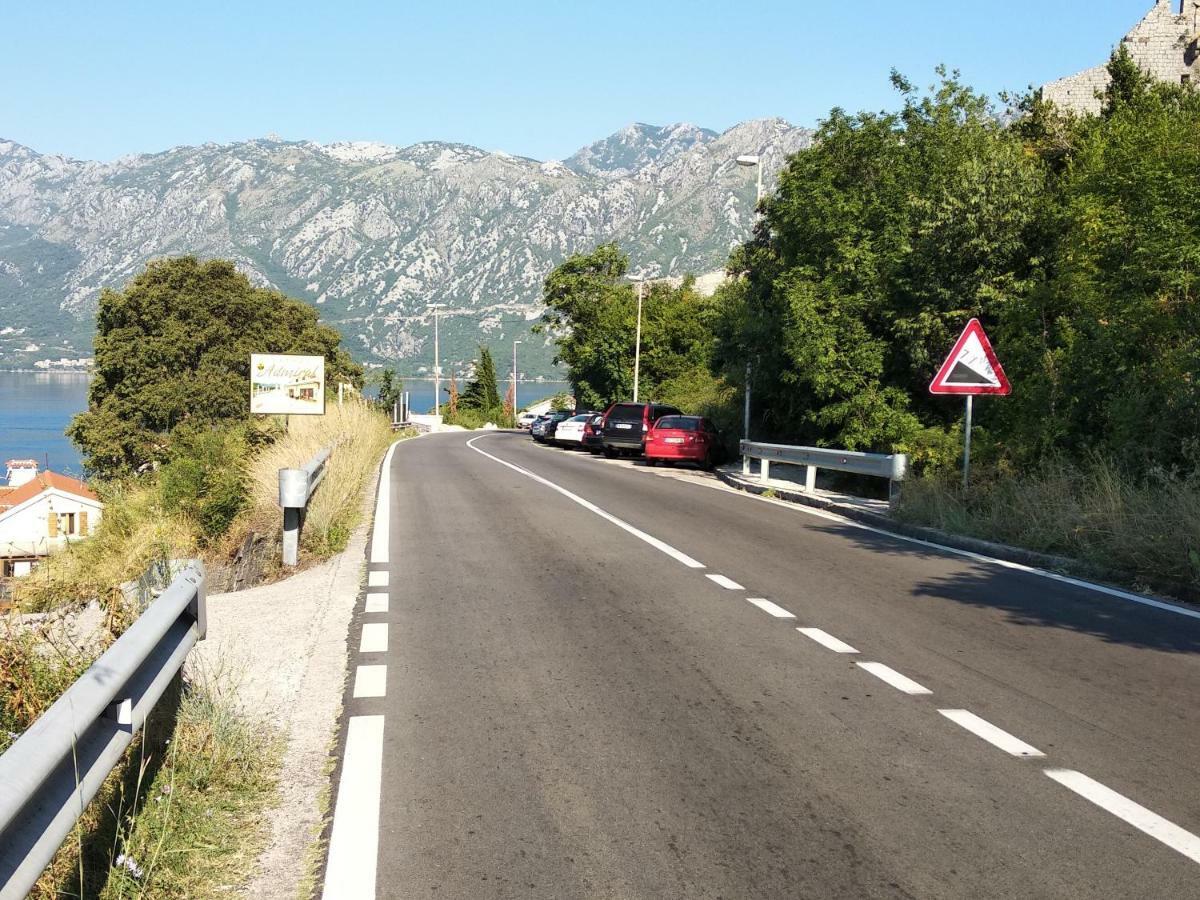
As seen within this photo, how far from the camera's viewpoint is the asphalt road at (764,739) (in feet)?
12.9

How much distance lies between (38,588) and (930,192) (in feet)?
67.0

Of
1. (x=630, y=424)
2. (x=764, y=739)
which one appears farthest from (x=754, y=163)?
(x=764, y=739)

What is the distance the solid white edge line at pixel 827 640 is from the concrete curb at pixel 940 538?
4.39 metres

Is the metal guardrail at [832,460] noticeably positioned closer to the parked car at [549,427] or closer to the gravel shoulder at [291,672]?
the gravel shoulder at [291,672]

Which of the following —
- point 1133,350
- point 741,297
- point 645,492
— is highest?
point 741,297

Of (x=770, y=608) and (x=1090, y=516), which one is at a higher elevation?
(x=1090, y=516)

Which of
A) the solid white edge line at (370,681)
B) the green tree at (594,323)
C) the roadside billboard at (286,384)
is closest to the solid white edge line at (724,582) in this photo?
the solid white edge line at (370,681)

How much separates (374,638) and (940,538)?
27.5 ft

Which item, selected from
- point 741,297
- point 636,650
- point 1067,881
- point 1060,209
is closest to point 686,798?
point 1067,881

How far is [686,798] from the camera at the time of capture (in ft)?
15.1

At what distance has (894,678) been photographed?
6.66 meters

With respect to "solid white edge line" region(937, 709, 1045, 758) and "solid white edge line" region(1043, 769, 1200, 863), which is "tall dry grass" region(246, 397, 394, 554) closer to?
"solid white edge line" region(937, 709, 1045, 758)

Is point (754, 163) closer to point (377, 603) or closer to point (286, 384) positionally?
point (286, 384)

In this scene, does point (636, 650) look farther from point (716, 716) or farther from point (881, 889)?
point (881, 889)
